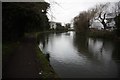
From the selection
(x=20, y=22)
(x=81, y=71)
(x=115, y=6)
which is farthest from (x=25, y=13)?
(x=115, y=6)

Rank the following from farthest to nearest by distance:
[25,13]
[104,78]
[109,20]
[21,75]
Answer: [109,20] < [25,13] < [104,78] < [21,75]

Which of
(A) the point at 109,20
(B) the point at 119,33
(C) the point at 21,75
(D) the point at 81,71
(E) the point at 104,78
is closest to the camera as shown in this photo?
(C) the point at 21,75

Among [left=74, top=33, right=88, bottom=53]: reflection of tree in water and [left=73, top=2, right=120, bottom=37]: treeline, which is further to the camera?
[left=73, top=2, right=120, bottom=37]: treeline

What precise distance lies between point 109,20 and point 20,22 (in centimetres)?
3344

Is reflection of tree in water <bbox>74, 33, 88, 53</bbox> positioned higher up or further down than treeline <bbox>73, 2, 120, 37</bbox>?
further down

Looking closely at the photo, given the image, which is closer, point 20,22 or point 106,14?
point 20,22

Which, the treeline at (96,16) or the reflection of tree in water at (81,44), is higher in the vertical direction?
the treeline at (96,16)

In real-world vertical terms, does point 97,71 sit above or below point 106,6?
below

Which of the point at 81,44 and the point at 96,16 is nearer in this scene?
the point at 81,44

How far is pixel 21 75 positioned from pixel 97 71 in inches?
232

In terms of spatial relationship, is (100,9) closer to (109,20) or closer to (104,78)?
(109,20)

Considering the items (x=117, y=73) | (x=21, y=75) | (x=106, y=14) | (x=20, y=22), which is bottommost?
(x=117, y=73)

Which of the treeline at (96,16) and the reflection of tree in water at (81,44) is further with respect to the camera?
the treeline at (96,16)

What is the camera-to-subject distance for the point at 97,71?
39.5 ft
